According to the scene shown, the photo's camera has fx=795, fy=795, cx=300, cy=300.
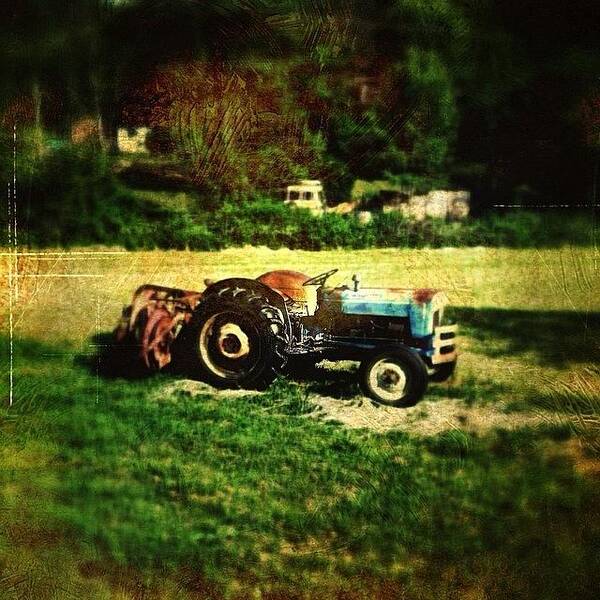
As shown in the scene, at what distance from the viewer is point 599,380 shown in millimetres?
4047

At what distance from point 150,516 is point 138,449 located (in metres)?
0.38

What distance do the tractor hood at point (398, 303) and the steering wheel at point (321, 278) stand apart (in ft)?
0.18

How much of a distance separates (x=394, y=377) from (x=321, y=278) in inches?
25.4

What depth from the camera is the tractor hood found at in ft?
13.4

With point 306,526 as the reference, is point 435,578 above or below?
below

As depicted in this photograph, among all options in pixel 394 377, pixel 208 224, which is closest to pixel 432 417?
pixel 394 377

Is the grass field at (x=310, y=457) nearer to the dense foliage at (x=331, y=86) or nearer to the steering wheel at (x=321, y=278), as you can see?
the steering wheel at (x=321, y=278)

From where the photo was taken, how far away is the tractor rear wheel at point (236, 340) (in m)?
4.25

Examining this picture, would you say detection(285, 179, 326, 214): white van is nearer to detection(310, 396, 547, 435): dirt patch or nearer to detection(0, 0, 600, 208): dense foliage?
detection(0, 0, 600, 208): dense foliage


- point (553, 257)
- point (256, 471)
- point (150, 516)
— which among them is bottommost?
point (150, 516)

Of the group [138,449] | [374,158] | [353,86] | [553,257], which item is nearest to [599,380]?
[553,257]

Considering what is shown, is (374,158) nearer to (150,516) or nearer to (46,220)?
(46,220)

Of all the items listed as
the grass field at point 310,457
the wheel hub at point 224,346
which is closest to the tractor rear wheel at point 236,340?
the wheel hub at point 224,346

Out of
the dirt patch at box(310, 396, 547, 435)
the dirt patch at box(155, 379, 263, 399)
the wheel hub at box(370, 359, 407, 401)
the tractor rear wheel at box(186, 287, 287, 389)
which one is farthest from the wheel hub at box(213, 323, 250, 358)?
the wheel hub at box(370, 359, 407, 401)
